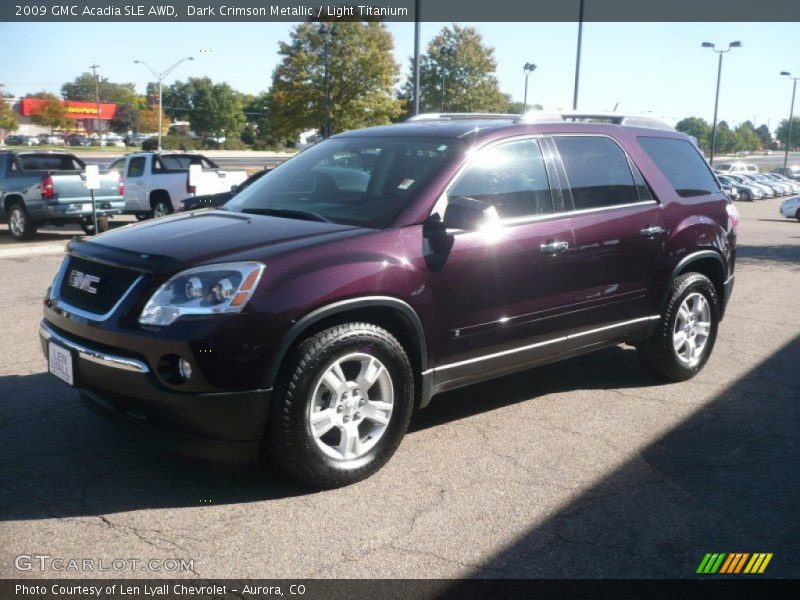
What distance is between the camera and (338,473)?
391 cm

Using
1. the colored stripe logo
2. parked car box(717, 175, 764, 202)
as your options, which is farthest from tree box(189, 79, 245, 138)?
the colored stripe logo

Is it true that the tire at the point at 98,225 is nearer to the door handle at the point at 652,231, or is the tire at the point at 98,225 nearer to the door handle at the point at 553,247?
the door handle at the point at 652,231

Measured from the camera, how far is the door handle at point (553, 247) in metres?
4.70

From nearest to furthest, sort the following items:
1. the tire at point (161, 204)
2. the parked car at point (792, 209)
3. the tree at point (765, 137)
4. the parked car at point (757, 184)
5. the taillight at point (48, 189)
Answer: the taillight at point (48, 189) < the tire at point (161, 204) < the parked car at point (792, 209) < the parked car at point (757, 184) < the tree at point (765, 137)

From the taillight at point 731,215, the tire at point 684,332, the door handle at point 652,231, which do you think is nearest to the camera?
the door handle at point 652,231

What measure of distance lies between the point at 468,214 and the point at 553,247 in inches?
32.9

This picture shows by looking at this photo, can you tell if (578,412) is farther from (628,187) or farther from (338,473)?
(338,473)

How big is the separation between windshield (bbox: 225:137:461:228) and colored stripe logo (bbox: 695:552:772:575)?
219cm

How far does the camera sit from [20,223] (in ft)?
49.5

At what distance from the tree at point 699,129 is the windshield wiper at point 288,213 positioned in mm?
122362

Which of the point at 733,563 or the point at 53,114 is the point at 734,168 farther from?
the point at 53,114

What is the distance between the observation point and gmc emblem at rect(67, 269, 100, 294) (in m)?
3.96

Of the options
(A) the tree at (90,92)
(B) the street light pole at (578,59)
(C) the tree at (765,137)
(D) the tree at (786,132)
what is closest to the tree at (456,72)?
(B) the street light pole at (578,59)

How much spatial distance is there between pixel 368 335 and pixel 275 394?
543 millimetres
